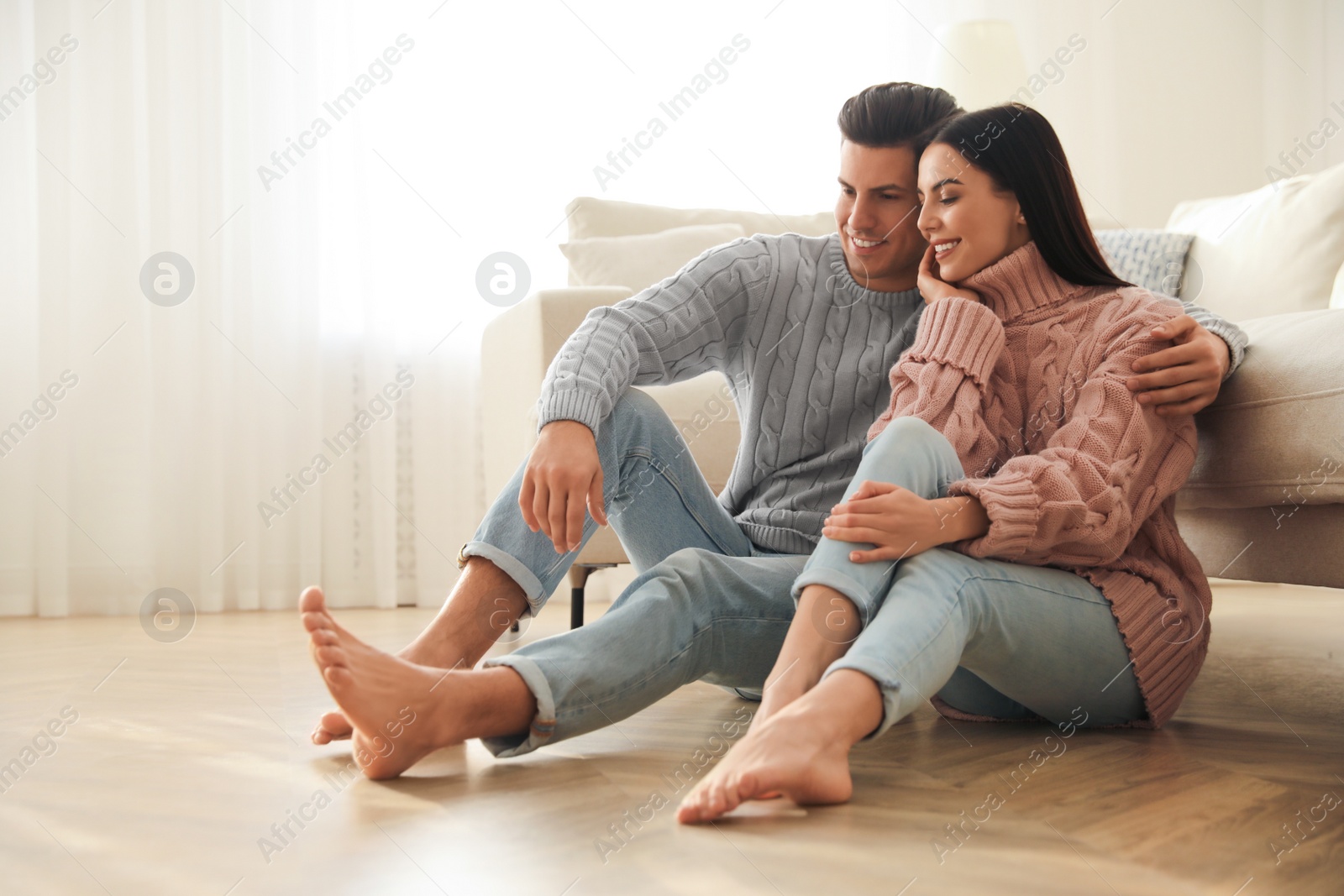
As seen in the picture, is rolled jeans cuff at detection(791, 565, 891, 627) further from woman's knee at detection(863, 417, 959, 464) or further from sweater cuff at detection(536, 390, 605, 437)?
sweater cuff at detection(536, 390, 605, 437)

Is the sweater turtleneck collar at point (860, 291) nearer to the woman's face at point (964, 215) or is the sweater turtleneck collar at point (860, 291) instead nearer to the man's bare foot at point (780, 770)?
the woman's face at point (964, 215)

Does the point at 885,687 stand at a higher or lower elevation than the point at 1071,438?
lower

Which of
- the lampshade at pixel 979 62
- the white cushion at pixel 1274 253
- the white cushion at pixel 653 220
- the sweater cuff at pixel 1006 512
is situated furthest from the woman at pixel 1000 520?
the lampshade at pixel 979 62

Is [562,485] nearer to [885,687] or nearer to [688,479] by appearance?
[688,479]

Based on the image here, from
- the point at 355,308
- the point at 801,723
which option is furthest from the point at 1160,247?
the point at 355,308

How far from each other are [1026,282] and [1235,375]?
0.23 metres

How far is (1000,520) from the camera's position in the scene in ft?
3.01

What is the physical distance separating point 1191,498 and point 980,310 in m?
0.33

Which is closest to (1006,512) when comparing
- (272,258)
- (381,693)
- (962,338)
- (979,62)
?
(962,338)

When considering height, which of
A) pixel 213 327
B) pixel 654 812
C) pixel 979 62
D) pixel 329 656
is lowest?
pixel 654 812

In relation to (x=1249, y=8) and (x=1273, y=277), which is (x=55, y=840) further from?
(x=1249, y=8)

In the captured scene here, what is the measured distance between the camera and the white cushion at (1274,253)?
1.84 metres

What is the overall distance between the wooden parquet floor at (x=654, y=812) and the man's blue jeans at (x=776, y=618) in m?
0.06

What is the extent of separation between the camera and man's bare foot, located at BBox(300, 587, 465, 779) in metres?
0.83
